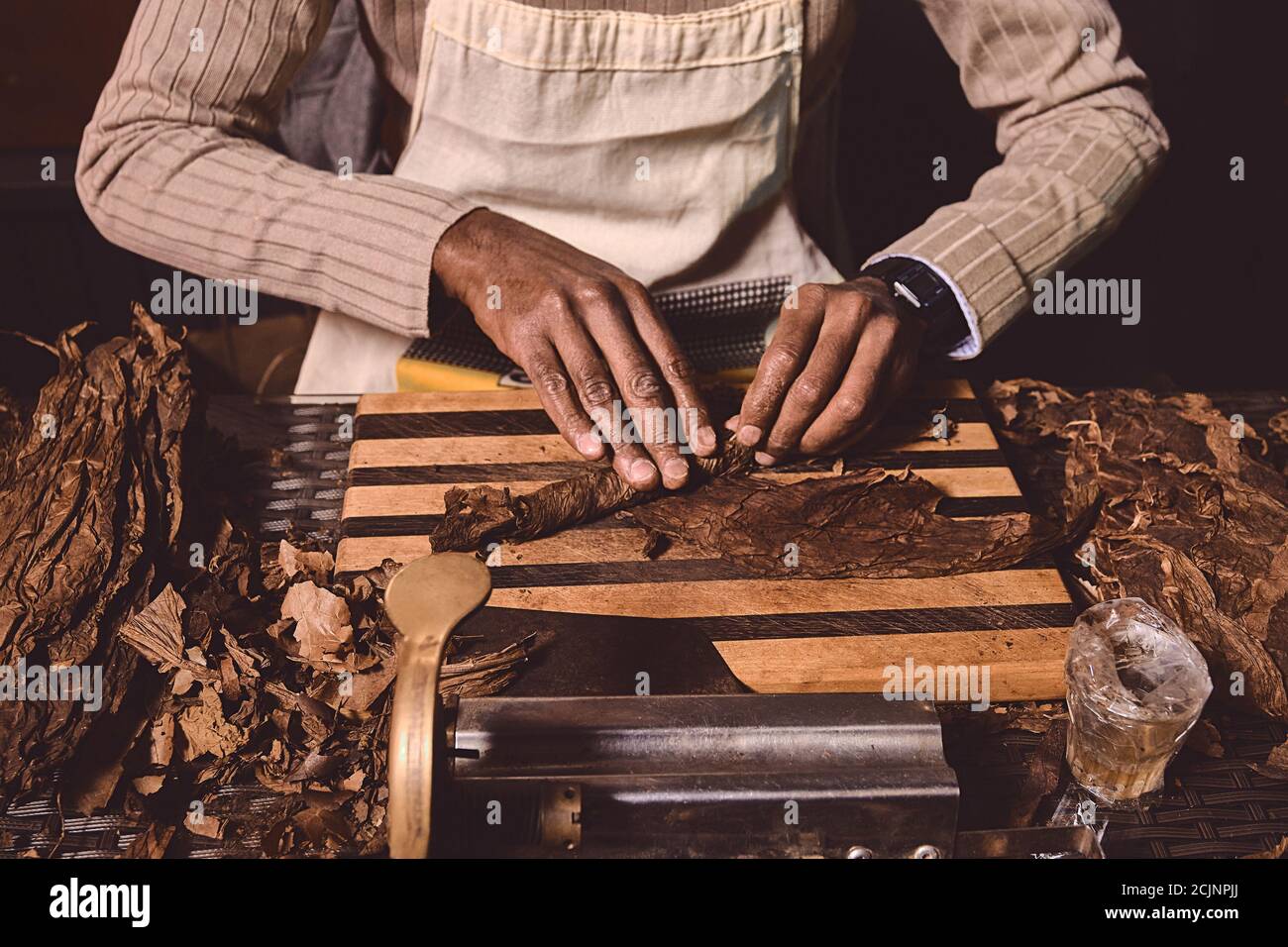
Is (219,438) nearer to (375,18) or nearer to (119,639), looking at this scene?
(119,639)

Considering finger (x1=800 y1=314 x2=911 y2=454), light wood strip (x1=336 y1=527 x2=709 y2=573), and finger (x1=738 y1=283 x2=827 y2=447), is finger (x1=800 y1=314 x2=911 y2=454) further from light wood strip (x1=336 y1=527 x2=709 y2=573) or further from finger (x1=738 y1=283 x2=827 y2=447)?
light wood strip (x1=336 y1=527 x2=709 y2=573)

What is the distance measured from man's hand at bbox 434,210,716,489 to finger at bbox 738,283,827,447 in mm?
68

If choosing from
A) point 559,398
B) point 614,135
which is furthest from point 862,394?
point 614,135

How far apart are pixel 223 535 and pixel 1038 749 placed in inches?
40.7

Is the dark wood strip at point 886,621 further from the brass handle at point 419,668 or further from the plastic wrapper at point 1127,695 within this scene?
the brass handle at point 419,668

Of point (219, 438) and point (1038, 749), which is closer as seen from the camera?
point (1038, 749)

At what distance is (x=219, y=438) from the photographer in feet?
5.13

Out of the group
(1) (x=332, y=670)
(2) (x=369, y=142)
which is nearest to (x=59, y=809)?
(1) (x=332, y=670)

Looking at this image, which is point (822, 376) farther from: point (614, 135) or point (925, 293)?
point (614, 135)

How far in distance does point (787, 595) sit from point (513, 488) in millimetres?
426

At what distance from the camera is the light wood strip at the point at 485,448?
1.55 m

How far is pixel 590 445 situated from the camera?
59.2 inches
